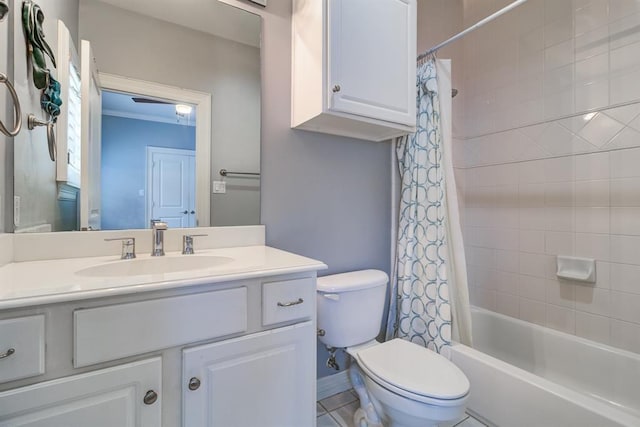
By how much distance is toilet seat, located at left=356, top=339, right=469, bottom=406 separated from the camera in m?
1.02

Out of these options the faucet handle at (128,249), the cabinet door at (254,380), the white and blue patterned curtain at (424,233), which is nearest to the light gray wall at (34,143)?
the faucet handle at (128,249)

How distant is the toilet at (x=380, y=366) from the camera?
1.02 meters

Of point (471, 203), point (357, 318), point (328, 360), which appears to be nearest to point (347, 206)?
point (357, 318)

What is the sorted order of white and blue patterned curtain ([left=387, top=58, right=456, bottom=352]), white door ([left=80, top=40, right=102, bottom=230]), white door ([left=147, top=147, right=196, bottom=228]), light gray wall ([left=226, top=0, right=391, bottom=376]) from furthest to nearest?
white and blue patterned curtain ([left=387, top=58, right=456, bottom=352])
light gray wall ([left=226, top=0, right=391, bottom=376])
white door ([left=147, top=147, right=196, bottom=228])
white door ([left=80, top=40, right=102, bottom=230])

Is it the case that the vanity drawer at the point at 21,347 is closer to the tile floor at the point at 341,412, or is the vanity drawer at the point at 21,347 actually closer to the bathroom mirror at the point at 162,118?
the bathroom mirror at the point at 162,118

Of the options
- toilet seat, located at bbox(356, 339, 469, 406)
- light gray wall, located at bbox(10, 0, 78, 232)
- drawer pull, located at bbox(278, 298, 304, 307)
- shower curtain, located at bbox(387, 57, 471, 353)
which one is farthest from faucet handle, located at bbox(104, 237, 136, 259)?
shower curtain, located at bbox(387, 57, 471, 353)

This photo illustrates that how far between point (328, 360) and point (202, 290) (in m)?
0.97

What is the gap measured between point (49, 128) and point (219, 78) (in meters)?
0.69

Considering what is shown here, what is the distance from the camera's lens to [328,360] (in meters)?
1.52

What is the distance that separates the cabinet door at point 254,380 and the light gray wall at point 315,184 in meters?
0.60

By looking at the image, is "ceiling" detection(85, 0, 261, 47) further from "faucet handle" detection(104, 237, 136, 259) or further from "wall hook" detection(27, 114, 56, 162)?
"faucet handle" detection(104, 237, 136, 259)

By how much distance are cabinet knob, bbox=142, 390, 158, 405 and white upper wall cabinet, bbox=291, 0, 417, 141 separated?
3.71ft

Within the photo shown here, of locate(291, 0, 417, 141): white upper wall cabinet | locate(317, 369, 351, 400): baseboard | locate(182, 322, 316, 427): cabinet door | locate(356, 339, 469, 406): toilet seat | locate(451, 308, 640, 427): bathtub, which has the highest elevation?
locate(291, 0, 417, 141): white upper wall cabinet

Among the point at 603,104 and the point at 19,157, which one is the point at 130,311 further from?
the point at 603,104
